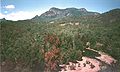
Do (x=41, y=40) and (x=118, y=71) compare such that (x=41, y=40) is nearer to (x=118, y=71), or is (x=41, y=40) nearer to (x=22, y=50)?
(x=22, y=50)

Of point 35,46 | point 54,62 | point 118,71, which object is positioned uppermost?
point 35,46

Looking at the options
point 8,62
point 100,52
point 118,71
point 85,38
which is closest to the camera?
point 8,62

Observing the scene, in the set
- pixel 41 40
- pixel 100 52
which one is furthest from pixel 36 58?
pixel 100 52

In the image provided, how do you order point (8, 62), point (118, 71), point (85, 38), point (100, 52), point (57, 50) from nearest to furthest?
point (8, 62)
point (57, 50)
point (118, 71)
point (100, 52)
point (85, 38)

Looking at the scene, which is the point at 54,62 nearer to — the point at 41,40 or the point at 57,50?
the point at 57,50

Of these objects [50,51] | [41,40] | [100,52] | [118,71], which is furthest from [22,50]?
[100,52]

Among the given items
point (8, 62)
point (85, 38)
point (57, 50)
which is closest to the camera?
point (8, 62)

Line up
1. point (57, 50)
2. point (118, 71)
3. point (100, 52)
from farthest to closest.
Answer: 1. point (100, 52)
2. point (118, 71)
3. point (57, 50)

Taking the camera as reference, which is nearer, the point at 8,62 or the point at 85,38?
the point at 8,62

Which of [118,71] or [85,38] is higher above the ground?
[85,38]
